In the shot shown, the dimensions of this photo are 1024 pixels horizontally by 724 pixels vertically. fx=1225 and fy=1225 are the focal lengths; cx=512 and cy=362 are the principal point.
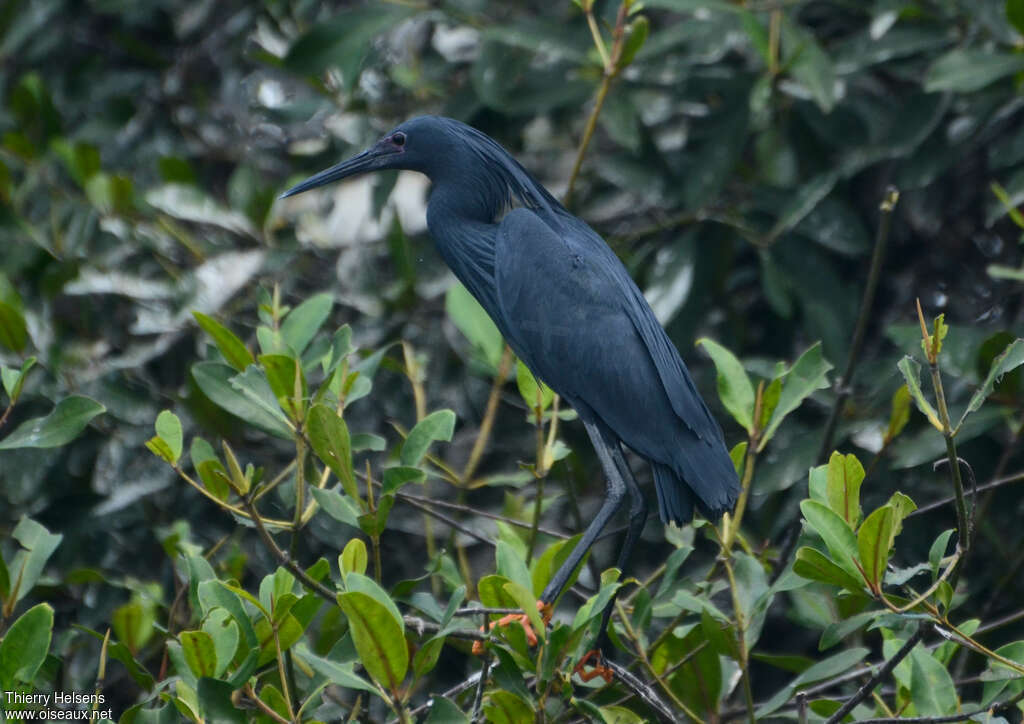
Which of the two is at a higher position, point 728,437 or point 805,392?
point 805,392

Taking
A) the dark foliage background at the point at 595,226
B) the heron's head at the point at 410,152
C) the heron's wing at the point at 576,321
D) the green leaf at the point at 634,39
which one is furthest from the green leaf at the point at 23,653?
the green leaf at the point at 634,39

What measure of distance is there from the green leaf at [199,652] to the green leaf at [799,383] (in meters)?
1.06

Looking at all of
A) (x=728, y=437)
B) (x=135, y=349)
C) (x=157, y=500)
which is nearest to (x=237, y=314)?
(x=135, y=349)

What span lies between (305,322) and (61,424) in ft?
1.63

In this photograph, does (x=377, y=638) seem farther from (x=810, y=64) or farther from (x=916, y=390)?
(x=810, y=64)

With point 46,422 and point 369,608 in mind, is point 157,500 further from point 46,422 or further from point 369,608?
point 369,608

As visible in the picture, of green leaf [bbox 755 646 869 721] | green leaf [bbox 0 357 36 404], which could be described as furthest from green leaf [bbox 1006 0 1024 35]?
green leaf [bbox 0 357 36 404]

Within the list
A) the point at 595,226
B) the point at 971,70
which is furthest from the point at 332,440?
the point at 971,70

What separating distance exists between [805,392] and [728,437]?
0.95 m

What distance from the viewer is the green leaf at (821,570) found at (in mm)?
1851

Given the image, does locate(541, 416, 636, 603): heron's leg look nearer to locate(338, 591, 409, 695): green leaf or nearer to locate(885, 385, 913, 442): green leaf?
locate(885, 385, 913, 442): green leaf

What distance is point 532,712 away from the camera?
6.27 feet

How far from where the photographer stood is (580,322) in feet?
8.68

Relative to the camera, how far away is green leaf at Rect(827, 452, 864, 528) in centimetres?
193
